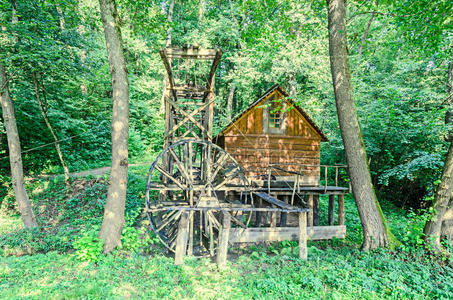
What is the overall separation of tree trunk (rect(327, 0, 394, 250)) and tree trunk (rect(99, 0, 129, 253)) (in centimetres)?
523

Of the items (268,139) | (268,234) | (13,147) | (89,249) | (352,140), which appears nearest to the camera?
(89,249)

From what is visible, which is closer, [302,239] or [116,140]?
[116,140]

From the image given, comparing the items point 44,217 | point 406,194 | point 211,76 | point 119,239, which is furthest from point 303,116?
point 44,217

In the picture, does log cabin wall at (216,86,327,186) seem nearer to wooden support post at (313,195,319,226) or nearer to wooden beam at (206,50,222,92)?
wooden support post at (313,195,319,226)

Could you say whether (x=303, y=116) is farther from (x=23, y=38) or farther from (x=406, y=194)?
(x=23, y=38)

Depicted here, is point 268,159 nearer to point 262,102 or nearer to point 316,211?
point 262,102

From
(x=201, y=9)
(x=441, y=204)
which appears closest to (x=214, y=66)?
(x=441, y=204)

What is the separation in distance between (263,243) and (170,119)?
5639mm

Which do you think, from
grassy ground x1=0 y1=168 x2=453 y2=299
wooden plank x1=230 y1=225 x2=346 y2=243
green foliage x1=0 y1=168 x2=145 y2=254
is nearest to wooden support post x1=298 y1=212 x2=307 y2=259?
grassy ground x1=0 y1=168 x2=453 y2=299

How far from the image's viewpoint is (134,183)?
1250cm

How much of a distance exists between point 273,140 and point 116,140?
7.61m

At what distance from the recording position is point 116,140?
5301 millimetres

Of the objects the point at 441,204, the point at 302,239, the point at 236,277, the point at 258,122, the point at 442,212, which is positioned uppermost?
the point at 258,122

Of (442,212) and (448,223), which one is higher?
(442,212)
